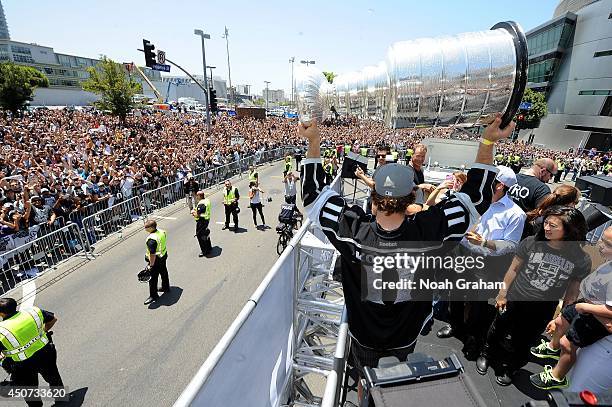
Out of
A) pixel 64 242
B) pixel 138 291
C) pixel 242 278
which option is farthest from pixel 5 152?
pixel 242 278

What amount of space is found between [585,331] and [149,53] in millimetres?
19611

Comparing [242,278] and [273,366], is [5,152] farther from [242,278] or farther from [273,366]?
[273,366]

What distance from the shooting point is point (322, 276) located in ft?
13.3

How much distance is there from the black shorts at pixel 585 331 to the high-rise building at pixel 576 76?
1626 inches

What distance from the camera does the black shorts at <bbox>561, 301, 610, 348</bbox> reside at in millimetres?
2598

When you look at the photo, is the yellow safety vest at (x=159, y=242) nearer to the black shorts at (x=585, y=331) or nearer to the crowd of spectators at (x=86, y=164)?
the crowd of spectators at (x=86, y=164)

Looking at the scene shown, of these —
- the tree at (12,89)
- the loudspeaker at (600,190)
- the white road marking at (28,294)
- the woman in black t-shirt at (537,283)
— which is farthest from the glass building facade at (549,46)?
the tree at (12,89)

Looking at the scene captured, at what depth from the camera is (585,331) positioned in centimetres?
266

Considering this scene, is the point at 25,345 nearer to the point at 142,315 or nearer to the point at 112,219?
the point at 142,315

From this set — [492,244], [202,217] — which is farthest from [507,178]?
[202,217]

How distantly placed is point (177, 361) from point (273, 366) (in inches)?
131

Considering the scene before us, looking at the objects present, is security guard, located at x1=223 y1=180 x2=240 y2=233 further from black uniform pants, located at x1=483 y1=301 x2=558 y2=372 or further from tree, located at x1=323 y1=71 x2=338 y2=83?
black uniform pants, located at x1=483 y1=301 x2=558 y2=372

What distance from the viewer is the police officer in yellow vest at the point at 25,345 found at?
3.76 m

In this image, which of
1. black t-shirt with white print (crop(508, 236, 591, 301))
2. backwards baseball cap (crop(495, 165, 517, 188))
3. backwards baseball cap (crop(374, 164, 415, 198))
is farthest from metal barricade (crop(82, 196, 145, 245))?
black t-shirt with white print (crop(508, 236, 591, 301))
